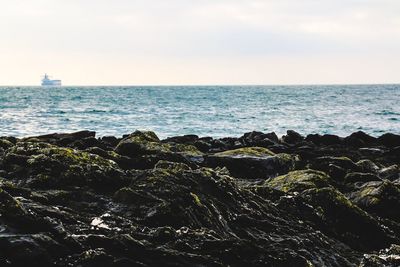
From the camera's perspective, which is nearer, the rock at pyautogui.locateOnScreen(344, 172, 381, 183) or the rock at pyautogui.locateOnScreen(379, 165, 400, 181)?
the rock at pyautogui.locateOnScreen(344, 172, 381, 183)

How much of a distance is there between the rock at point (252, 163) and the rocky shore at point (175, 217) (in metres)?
0.97

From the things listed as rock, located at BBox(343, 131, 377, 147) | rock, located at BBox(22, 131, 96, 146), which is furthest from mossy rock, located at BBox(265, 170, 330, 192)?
rock, located at BBox(343, 131, 377, 147)

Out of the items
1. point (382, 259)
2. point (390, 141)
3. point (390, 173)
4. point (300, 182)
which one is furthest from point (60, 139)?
point (390, 141)

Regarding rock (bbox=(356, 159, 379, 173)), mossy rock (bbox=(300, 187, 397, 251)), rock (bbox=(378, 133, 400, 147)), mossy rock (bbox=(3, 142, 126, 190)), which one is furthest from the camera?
rock (bbox=(378, 133, 400, 147))

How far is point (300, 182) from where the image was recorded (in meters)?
7.89

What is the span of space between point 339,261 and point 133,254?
2366 millimetres

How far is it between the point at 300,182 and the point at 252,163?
2.33m

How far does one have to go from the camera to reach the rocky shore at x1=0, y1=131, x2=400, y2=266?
496 centimetres

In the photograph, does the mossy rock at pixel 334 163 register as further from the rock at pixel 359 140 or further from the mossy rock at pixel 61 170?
the rock at pixel 359 140

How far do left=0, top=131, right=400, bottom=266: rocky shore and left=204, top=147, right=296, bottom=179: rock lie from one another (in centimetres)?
97

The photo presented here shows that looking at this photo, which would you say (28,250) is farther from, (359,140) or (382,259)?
(359,140)

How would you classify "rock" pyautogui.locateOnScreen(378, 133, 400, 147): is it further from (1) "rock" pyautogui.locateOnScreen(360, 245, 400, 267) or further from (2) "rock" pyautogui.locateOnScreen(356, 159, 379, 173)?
(1) "rock" pyautogui.locateOnScreen(360, 245, 400, 267)

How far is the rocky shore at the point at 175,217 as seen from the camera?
496cm

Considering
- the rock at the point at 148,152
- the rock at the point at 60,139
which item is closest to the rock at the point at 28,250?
the rock at the point at 148,152
